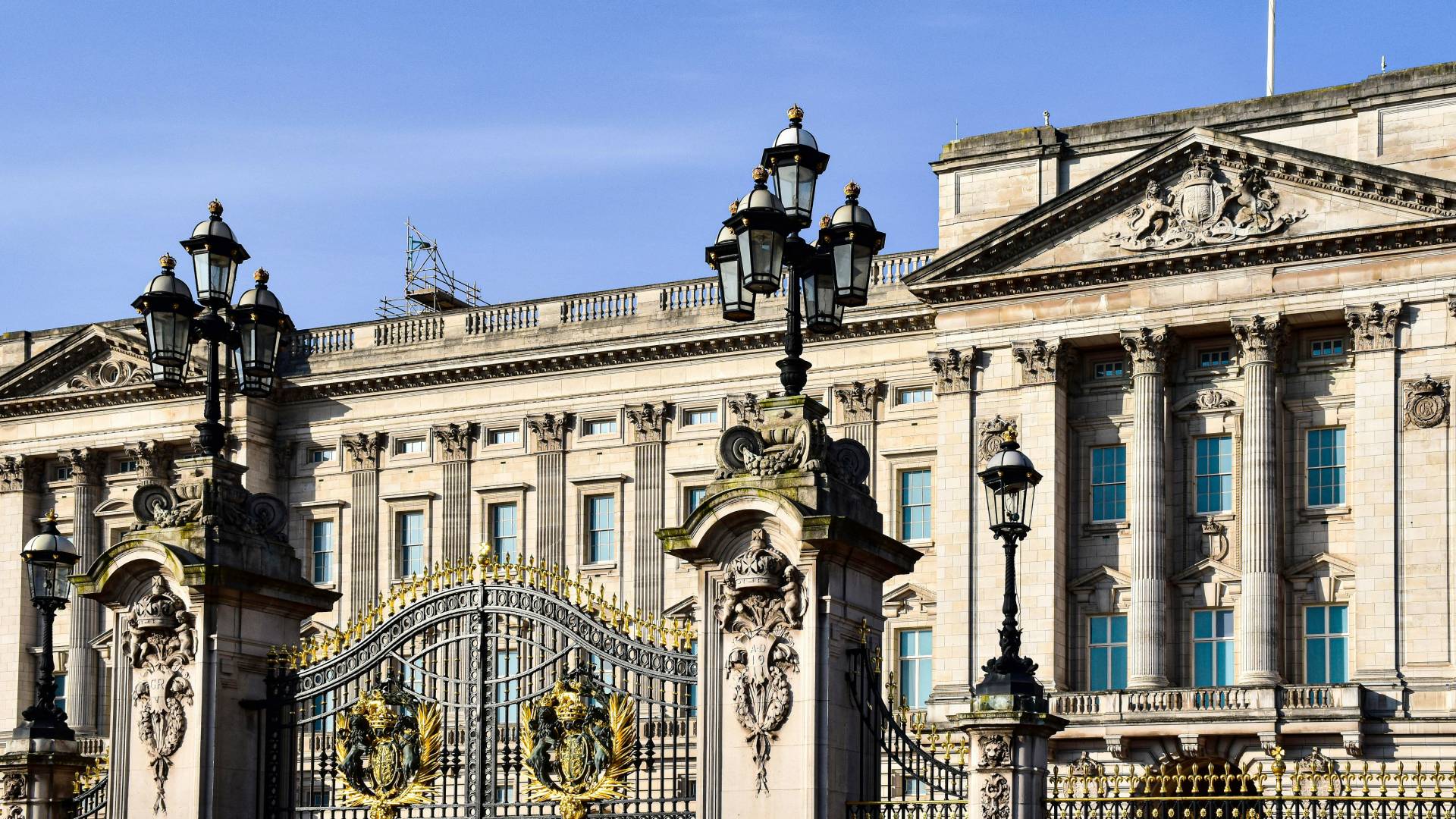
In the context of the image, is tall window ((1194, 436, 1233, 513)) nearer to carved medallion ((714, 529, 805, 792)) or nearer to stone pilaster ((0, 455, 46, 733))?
stone pilaster ((0, 455, 46, 733))

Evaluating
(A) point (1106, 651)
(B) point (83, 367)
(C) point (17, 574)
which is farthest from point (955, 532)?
(C) point (17, 574)

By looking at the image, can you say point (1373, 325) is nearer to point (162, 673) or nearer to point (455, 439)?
point (455, 439)

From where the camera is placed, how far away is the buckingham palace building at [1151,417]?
5238 centimetres

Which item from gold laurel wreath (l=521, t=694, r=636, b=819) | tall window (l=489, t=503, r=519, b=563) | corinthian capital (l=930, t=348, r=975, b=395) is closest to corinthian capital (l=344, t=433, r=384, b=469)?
tall window (l=489, t=503, r=519, b=563)

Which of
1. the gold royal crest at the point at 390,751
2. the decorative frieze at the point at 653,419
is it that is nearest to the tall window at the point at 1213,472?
the decorative frieze at the point at 653,419

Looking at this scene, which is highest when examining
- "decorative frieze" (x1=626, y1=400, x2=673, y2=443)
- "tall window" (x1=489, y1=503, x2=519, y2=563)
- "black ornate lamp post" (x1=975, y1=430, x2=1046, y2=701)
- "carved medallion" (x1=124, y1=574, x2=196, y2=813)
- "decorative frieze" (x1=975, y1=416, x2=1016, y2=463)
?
"decorative frieze" (x1=626, y1=400, x2=673, y2=443)

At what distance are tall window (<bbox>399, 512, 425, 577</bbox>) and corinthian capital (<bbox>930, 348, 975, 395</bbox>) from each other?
16.3 m

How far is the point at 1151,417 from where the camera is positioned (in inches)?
2172

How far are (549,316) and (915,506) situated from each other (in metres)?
11.9

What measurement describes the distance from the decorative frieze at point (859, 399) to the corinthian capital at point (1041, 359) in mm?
5813

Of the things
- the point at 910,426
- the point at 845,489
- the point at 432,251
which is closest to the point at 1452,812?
the point at 845,489

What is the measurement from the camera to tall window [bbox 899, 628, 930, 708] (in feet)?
194

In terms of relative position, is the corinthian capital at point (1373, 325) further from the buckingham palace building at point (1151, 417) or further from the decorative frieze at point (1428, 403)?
the decorative frieze at point (1428, 403)

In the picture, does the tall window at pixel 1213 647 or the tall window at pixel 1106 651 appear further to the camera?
the tall window at pixel 1106 651
